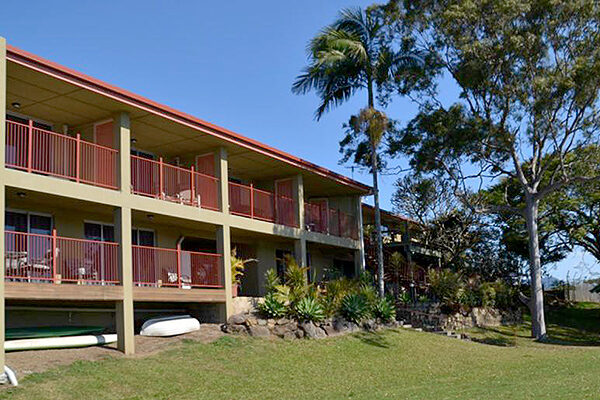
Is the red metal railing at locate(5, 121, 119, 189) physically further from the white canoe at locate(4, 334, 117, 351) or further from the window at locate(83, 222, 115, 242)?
the white canoe at locate(4, 334, 117, 351)

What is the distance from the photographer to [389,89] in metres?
28.7

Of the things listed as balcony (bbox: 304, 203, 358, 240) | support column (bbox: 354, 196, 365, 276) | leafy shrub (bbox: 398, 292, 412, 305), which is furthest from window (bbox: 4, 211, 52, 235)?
leafy shrub (bbox: 398, 292, 412, 305)

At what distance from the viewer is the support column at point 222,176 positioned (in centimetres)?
2183

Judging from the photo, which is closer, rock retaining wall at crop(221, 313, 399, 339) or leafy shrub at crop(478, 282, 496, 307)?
rock retaining wall at crop(221, 313, 399, 339)

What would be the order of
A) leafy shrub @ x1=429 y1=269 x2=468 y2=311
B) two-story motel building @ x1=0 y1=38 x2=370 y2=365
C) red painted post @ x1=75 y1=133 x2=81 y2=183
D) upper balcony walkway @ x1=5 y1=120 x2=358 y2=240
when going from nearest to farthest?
1. two-story motel building @ x1=0 y1=38 x2=370 y2=365
2. red painted post @ x1=75 y1=133 x2=81 y2=183
3. upper balcony walkway @ x1=5 y1=120 x2=358 y2=240
4. leafy shrub @ x1=429 y1=269 x2=468 y2=311

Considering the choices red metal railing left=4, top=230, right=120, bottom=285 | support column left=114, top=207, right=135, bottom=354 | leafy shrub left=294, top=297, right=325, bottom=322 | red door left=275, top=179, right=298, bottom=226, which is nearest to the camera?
red metal railing left=4, top=230, right=120, bottom=285

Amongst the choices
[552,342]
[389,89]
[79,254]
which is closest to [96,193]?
[79,254]

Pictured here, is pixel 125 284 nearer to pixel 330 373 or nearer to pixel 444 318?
pixel 330 373

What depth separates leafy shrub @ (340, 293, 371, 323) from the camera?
923 inches

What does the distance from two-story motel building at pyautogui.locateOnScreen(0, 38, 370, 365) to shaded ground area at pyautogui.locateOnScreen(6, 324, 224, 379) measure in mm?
535

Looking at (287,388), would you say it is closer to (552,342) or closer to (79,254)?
(79,254)

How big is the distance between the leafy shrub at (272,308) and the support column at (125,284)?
198 inches

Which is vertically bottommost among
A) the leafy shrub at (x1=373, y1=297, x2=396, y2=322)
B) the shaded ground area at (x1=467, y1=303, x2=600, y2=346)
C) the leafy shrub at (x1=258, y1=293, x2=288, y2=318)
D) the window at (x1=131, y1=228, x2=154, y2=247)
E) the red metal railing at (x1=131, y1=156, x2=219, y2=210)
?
the shaded ground area at (x1=467, y1=303, x2=600, y2=346)

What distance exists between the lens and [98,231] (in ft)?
66.6
